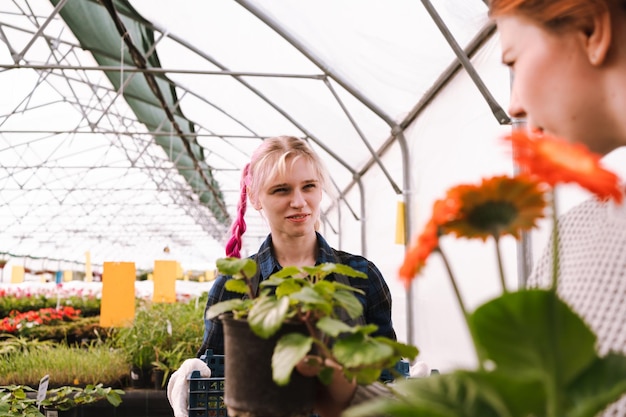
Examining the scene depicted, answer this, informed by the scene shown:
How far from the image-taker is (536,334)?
1.05ft

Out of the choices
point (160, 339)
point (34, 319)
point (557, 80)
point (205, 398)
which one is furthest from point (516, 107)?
point (34, 319)

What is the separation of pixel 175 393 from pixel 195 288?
7.39 meters

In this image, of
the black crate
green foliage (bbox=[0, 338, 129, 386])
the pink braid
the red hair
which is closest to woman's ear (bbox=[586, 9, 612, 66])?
the red hair

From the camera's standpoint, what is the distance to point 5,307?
17.3 ft

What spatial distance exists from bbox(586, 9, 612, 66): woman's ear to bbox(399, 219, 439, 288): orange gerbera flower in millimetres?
244

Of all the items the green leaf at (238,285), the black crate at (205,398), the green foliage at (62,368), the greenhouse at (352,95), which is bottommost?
the green foliage at (62,368)

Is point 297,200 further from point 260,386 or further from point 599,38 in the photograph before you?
point 599,38

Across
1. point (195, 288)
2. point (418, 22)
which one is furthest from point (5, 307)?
point (418, 22)

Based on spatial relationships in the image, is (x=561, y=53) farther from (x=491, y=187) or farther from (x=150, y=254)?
(x=150, y=254)

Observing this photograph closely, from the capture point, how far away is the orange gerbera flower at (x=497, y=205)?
13.8 inches

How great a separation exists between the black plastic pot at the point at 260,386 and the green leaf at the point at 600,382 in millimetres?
292

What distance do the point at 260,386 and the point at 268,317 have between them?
0.09 meters

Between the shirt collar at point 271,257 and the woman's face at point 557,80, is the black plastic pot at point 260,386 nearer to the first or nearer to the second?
the woman's face at point 557,80

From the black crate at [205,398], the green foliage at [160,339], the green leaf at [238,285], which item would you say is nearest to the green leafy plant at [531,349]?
the green leaf at [238,285]
